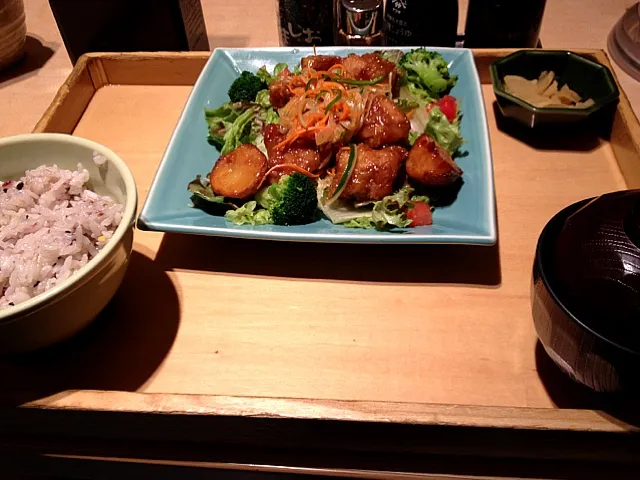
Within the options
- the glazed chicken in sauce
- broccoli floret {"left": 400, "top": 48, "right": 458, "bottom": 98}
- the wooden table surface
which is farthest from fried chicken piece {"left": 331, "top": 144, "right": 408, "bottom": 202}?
the wooden table surface

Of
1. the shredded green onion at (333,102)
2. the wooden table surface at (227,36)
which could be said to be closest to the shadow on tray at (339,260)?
the shredded green onion at (333,102)

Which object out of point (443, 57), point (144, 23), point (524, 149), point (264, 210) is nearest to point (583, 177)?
point (524, 149)

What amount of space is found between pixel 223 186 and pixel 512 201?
64 centimetres

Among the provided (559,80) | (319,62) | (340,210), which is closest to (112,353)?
(340,210)

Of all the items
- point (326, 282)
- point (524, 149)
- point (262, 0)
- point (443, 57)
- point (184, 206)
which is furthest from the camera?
point (262, 0)

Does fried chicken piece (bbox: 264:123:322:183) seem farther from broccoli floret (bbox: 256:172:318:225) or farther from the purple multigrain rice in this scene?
the purple multigrain rice

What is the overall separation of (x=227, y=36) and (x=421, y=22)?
697mm

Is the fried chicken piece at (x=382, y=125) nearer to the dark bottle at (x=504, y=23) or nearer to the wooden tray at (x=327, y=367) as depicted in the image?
the wooden tray at (x=327, y=367)

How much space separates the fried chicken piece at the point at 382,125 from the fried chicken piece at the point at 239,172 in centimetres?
24

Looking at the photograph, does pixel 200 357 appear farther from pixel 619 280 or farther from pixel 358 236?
pixel 619 280

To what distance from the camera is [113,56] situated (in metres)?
1.60

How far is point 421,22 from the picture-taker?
1.61 meters

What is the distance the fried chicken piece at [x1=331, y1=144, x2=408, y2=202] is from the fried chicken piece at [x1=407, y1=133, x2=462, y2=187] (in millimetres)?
41

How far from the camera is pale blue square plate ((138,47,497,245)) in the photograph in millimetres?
1087
